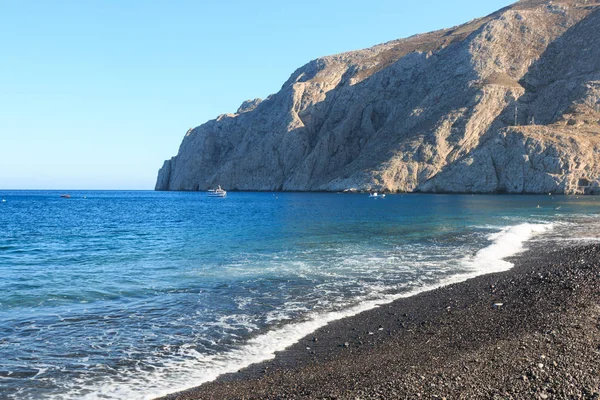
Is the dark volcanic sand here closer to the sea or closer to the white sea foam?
the white sea foam

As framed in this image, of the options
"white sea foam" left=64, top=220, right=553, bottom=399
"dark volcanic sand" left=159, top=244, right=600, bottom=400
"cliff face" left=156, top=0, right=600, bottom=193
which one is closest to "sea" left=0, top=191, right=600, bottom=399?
"white sea foam" left=64, top=220, right=553, bottom=399

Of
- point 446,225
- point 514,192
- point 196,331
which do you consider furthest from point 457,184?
point 196,331

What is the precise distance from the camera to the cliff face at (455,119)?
382ft

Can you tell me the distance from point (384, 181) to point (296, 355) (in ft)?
406

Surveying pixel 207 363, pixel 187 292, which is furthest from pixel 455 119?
pixel 207 363

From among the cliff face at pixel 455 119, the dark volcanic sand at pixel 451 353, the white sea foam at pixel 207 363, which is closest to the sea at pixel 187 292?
the white sea foam at pixel 207 363

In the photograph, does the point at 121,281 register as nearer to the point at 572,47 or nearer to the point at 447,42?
the point at 572,47

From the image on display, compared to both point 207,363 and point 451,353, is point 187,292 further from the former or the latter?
point 451,353

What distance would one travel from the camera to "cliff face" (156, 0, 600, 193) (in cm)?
11638

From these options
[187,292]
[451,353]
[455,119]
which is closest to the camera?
[451,353]

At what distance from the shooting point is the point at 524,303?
14.3 m

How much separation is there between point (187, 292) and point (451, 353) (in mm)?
11219

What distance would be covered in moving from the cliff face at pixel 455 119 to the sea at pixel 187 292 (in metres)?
82.6

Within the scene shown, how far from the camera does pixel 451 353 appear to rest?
10.4 metres
